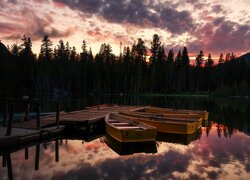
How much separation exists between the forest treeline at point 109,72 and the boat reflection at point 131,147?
69.8 m

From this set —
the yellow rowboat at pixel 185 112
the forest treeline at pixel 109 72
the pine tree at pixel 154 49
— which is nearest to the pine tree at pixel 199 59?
the forest treeline at pixel 109 72

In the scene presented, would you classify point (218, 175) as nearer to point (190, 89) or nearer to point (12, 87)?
point (12, 87)

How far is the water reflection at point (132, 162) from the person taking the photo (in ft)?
36.0

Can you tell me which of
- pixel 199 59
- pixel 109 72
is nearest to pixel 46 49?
pixel 109 72

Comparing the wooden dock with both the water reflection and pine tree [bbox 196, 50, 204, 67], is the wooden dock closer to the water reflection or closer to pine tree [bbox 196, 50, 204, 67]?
the water reflection

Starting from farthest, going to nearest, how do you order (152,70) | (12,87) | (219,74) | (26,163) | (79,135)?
(219,74) < (152,70) < (12,87) < (79,135) < (26,163)

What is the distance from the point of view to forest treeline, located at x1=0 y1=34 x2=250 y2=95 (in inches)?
3469

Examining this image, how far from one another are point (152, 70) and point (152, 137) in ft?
272

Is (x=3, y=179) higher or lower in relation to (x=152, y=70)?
lower

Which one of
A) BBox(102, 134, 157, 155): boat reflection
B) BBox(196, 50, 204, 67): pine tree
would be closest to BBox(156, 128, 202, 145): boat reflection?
BBox(102, 134, 157, 155): boat reflection

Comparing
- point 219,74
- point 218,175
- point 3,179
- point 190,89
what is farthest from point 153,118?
point 219,74

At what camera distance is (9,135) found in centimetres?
1435

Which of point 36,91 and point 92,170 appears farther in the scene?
point 36,91

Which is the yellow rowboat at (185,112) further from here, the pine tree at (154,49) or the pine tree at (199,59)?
the pine tree at (199,59)
